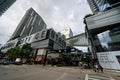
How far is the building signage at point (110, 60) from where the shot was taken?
30.3 metres

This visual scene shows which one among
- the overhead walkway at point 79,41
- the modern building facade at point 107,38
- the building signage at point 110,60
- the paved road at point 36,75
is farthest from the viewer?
the overhead walkway at point 79,41

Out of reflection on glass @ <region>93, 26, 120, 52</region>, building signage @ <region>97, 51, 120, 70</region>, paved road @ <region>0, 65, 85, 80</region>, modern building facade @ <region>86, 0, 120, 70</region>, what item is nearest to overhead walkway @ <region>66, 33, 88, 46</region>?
modern building facade @ <region>86, 0, 120, 70</region>

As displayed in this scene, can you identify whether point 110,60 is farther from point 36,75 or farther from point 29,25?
point 29,25

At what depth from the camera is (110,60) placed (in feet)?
105

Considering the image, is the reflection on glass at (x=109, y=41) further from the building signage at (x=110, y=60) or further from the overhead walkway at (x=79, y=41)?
the overhead walkway at (x=79, y=41)

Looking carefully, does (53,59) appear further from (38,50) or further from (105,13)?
(105,13)

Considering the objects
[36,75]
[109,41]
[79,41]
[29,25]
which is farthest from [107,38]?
[29,25]

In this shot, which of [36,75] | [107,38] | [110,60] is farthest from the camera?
[107,38]

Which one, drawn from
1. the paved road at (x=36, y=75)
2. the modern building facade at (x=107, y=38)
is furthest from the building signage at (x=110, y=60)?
the paved road at (x=36, y=75)

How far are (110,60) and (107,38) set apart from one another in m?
7.77

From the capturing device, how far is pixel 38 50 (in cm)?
6519

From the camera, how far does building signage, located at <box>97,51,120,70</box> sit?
99.5 ft

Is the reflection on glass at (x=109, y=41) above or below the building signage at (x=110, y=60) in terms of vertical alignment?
above

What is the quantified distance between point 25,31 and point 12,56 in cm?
6612
